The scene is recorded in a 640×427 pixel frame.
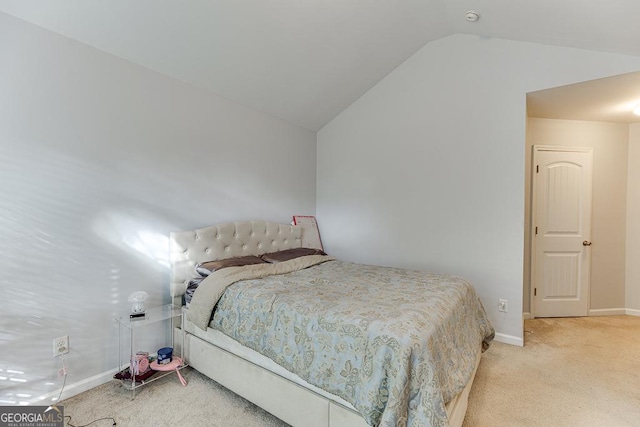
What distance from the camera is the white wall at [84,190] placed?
2012 millimetres

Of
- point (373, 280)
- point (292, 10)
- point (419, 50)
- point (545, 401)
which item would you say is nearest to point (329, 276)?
point (373, 280)

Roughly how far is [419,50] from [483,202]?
1882 millimetres

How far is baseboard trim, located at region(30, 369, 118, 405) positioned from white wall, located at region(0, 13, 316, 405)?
0.06 ft

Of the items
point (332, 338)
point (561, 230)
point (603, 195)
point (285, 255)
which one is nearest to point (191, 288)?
point (285, 255)

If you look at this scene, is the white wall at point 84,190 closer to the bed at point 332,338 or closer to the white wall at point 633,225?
the bed at point 332,338

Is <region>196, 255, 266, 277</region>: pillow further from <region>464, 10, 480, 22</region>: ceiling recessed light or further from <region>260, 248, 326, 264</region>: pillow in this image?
<region>464, 10, 480, 22</region>: ceiling recessed light

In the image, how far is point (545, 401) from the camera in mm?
2223

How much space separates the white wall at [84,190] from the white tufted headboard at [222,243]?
0.13 m

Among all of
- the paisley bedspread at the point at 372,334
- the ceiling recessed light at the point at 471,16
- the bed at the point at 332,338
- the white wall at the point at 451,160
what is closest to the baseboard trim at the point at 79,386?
the bed at the point at 332,338

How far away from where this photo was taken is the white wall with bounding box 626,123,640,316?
3.93m

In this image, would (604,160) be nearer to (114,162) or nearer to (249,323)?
(249,323)

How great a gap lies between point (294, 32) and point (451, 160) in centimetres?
209

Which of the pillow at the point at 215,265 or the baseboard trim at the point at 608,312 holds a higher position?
the pillow at the point at 215,265

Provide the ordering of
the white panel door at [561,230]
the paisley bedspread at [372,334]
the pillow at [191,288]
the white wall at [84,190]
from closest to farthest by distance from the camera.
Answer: the paisley bedspread at [372,334], the white wall at [84,190], the pillow at [191,288], the white panel door at [561,230]
